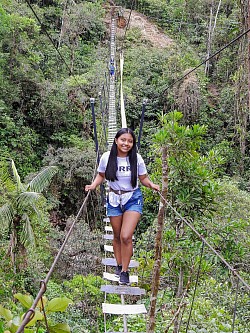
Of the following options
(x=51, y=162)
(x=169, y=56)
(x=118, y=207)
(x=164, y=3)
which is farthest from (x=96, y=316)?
(x=164, y=3)

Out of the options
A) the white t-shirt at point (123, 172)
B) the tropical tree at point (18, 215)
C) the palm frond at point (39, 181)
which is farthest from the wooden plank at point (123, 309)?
the palm frond at point (39, 181)

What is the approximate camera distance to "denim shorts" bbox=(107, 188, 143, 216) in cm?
165

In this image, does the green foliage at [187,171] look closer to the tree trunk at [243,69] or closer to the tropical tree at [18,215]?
the tree trunk at [243,69]

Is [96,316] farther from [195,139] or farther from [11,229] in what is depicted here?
[195,139]

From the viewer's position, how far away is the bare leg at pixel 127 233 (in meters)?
1.62

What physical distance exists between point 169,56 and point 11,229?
7801 millimetres

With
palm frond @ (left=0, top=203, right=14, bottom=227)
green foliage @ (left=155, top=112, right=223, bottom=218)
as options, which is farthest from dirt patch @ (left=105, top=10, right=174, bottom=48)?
green foliage @ (left=155, top=112, right=223, bottom=218)

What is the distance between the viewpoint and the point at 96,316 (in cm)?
393

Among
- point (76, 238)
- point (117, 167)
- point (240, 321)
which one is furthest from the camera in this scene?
point (76, 238)

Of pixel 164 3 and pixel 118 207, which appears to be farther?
pixel 164 3

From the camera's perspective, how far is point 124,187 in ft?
5.42

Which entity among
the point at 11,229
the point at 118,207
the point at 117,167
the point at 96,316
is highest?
the point at 117,167

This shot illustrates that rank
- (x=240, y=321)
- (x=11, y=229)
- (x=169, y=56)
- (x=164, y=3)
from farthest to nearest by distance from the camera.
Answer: (x=164, y=3) < (x=169, y=56) < (x=11, y=229) < (x=240, y=321)

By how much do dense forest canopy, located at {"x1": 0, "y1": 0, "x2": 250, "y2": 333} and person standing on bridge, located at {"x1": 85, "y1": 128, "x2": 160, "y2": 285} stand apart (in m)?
0.29
